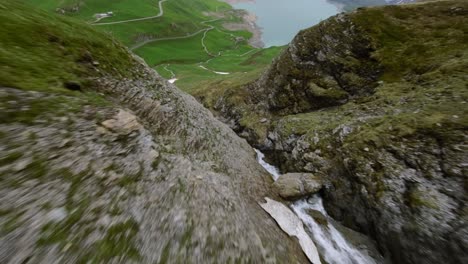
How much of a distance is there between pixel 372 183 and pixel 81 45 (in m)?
22.3

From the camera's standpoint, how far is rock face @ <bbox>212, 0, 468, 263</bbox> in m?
14.6

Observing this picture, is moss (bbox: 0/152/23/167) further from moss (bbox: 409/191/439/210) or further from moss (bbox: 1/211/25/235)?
moss (bbox: 409/191/439/210)

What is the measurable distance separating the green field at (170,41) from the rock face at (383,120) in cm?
4779

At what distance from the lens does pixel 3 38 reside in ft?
38.7

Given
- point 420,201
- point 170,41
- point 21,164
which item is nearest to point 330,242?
point 420,201

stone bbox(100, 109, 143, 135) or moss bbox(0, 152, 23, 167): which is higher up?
moss bbox(0, 152, 23, 167)

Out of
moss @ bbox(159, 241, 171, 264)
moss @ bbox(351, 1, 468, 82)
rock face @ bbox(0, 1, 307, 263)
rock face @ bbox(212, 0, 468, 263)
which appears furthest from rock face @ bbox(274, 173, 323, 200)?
moss @ bbox(351, 1, 468, 82)

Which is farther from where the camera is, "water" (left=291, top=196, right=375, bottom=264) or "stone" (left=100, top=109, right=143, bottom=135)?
"water" (left=291, top=196, right=375, bottom=264)

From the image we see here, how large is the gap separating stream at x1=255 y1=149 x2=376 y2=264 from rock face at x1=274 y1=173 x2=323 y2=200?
0.72 meters

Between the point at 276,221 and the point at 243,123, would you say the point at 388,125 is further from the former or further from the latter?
the point at 243,123

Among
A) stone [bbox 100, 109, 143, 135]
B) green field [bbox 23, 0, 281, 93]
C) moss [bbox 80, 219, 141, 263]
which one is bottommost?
green field [bbox 23, 0, 281, 93]

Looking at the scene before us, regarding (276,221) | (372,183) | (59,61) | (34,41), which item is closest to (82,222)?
(59,61)

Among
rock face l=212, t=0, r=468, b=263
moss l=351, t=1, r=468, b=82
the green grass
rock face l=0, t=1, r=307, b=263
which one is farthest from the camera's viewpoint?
moss l=351, t=1, r=468, b=82

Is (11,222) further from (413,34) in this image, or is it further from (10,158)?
(413,34)
